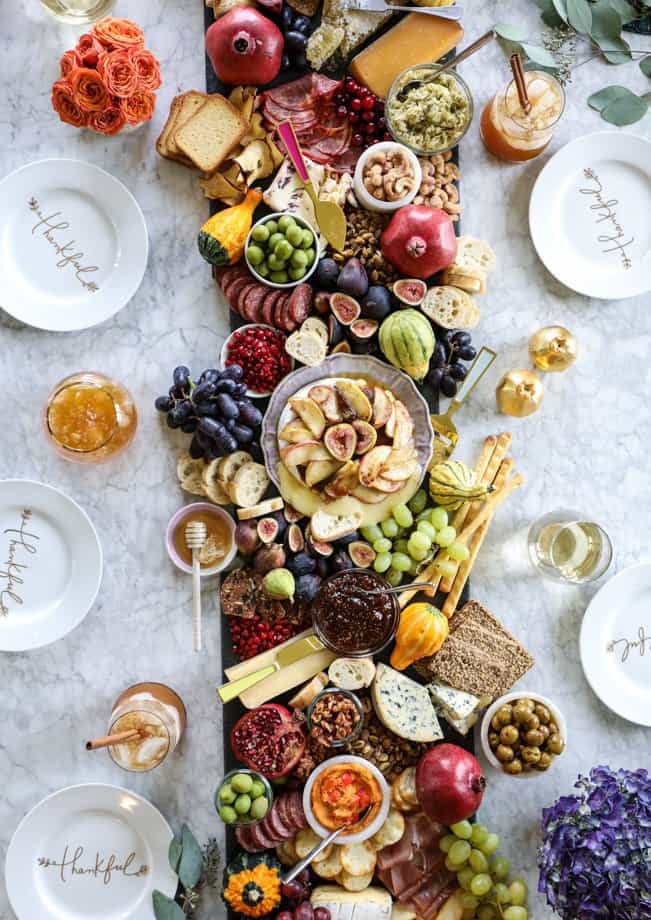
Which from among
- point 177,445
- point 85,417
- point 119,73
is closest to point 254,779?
point 177,445

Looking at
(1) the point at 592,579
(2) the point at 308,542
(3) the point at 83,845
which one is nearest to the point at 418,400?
(2) the point at 308,542

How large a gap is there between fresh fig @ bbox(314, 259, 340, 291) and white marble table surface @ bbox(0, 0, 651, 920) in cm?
29

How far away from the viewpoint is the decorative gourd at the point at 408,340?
219cm

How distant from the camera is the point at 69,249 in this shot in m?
2.25

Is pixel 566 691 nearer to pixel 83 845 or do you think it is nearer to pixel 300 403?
pixel 300 403

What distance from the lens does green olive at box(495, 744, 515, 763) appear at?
2.15 m

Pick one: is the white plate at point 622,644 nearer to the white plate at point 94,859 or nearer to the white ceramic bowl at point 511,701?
the white ceramic bowl at point 511,701

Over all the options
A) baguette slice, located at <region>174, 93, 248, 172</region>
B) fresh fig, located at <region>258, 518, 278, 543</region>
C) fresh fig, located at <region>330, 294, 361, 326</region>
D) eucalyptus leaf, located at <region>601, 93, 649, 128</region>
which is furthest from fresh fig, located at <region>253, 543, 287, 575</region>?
eucalyptus leaf, located at <region>601, 93, 649, 128</region>

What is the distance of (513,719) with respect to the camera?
2.19 meters

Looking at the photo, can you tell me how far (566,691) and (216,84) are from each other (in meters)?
1.91

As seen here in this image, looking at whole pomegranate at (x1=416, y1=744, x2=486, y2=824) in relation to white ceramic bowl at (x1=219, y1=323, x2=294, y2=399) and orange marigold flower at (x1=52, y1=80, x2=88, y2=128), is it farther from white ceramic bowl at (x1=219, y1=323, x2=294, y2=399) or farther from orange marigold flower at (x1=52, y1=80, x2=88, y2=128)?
orange marigold flower at (x1=52, y1=80, x2=88, y2=128)

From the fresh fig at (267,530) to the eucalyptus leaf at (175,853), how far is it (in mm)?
781

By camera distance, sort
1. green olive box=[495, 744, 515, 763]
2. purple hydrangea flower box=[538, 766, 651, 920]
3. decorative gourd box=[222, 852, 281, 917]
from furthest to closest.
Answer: green olive box=[495, 744, 515, 763], decorative gourd box=[222, 852, 281, 917], purple hydrangea flower box=[538, 766, 651, 920]

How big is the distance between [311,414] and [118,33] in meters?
1.06
